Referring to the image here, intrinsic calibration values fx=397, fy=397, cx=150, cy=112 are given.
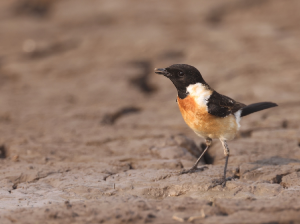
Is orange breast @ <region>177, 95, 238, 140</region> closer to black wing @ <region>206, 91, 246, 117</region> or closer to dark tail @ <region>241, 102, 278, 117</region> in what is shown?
black wing @ <region>206, 91, 246, 117</region>

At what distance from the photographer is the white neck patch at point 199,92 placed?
171 inches

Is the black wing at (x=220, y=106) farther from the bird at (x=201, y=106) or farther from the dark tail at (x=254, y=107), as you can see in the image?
the dark tail at (x=254, y=107)

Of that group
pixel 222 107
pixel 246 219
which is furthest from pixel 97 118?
pixel 246 219

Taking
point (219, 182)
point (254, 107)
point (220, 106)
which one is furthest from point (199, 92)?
point (219, 182)

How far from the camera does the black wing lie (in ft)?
14.1

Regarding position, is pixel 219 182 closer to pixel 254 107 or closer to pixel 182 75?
pixel 254 107

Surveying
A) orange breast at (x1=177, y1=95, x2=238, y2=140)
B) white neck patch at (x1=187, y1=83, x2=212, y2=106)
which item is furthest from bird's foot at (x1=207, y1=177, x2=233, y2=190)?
white neck patch at (x1=187, y1=83, x2=212, y2=106)

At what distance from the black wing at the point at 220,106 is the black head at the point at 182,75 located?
271 millimetres

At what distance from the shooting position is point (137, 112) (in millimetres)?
7477

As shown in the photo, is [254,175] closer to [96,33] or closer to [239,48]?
[239,48]

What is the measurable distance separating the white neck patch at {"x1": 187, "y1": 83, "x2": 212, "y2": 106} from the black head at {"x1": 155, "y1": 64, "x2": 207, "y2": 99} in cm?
5

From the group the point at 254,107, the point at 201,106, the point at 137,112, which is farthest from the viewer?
the point at 137,112

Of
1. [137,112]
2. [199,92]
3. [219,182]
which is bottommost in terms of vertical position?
[137,112]

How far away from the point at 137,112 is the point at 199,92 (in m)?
3.20
